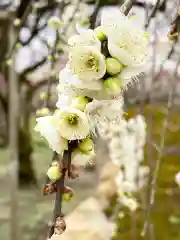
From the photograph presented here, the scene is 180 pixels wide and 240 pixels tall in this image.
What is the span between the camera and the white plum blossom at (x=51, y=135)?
1.03ft

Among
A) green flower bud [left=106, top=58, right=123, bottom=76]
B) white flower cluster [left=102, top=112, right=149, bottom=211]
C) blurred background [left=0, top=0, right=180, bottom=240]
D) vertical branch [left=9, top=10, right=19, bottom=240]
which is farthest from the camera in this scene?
vertical branch [left=9, top=10, right=19, bottom=240]

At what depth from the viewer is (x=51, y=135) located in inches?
12.9

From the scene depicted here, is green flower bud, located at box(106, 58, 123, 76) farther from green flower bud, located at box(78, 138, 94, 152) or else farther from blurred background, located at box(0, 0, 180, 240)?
blurred background, located at box(0, 0, 180, 240)

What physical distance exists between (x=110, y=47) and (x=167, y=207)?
1693 mm

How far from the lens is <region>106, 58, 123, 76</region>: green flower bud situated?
0.29m

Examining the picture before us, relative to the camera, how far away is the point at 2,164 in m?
1.90

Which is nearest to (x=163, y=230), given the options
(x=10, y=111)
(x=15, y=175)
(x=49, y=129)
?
(x=15, y=175)

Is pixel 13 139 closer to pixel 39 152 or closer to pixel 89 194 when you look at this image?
pixel 39 152

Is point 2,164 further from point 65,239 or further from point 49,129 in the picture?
point 49,129

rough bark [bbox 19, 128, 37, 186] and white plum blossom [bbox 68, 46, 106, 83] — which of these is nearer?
white plum blossom [bbox 68, 46, 106, 83]

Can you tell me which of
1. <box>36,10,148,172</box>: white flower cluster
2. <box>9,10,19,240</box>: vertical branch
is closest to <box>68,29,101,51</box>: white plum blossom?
<box>36,10,148,172</box>: white flower cluster

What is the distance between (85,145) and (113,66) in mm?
54

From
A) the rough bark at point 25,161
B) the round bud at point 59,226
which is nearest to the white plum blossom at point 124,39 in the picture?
the round bud at point 59,226

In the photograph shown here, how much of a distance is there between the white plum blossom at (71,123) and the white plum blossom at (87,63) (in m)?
0.02
